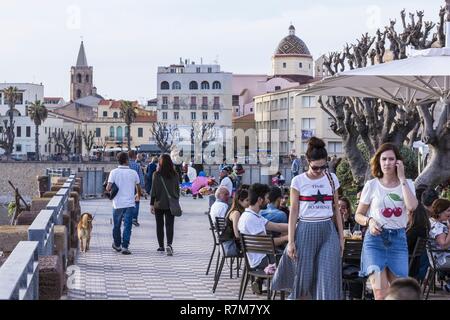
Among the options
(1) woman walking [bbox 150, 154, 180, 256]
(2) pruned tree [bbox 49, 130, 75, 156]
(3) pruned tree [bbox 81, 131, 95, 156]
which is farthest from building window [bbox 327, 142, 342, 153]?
(1) woman walking [bbox 150, 154, 180, 256]

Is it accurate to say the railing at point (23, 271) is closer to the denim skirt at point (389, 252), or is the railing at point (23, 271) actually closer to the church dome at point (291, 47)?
the denim skirt at point (389, 252)

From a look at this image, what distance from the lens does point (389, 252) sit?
916 centimetres

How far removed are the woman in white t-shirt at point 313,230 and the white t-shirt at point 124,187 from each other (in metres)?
7.90

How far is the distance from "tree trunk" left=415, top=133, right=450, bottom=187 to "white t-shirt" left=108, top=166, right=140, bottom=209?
26.0 feet

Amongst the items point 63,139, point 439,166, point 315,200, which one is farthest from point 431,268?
point 63,139

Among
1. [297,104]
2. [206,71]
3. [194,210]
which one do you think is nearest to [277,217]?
[194,210]

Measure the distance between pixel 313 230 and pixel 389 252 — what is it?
2.20 feet

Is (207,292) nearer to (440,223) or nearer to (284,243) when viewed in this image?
(284,243)

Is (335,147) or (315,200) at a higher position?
(315,200)

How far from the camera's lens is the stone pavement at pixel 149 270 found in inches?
496

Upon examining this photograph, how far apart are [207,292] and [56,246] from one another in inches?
73.4

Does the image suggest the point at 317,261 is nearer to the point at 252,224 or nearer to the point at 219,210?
the point at 252,224

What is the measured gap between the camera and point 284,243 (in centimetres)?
1180
